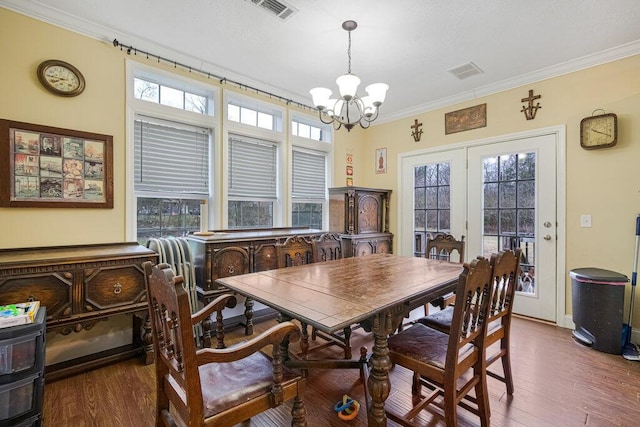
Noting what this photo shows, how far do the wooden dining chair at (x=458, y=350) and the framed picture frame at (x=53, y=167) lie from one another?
2.70 meters

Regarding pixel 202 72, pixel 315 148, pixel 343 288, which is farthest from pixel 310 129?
pixel 343 288

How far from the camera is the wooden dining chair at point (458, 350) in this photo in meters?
1.45

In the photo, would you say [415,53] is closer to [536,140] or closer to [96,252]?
[536,140]

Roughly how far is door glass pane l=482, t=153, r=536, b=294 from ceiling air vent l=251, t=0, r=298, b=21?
2938mm

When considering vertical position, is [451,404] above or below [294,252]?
below

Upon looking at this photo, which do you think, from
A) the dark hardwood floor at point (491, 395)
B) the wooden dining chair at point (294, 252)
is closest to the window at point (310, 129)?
the wooden dining chair at point (294, 252)

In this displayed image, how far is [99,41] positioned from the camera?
8.58ft

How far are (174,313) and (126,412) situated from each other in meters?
1.32

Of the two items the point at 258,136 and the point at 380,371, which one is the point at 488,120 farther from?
the point at 380,371

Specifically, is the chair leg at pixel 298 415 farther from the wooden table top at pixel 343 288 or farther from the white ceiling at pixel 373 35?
the white ceiling at pixel 373 35

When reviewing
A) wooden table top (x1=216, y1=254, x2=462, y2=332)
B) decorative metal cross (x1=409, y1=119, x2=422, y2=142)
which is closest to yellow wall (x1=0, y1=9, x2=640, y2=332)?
decorative metal cross (x1=409, y1=119, x2=422, y2=142)

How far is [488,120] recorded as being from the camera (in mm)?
3801

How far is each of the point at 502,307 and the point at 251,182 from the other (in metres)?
2.90

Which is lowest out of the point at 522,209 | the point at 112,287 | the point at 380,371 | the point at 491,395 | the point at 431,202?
the point at 491,395
